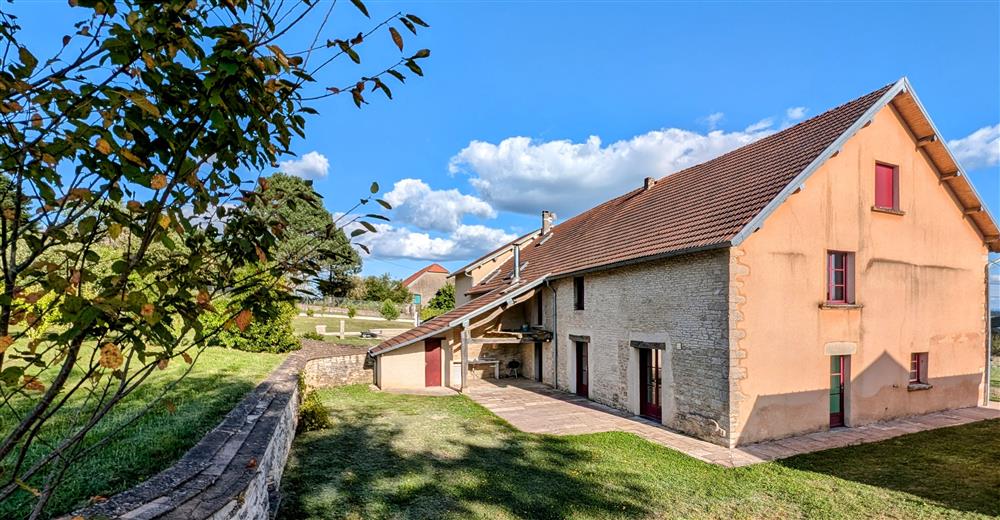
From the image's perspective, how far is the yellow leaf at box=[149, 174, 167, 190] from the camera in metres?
1.91

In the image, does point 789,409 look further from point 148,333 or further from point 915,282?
point 148,333

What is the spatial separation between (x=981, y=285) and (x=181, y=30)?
18633 mm

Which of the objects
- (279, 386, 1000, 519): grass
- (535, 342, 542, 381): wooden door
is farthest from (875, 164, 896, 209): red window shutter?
(535, 342, 542, 381): wooden door

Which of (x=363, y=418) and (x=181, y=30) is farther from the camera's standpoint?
(x=363, y=418)

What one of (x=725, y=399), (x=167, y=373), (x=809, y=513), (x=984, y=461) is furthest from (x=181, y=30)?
(x=984, y=461)

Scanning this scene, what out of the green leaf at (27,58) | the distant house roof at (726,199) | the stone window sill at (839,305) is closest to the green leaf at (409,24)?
the green leaf at (27,58)

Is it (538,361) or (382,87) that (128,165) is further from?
(538,361)

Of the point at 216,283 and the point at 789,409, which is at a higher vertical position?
the point at 216,283

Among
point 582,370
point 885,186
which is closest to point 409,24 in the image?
point 885,186

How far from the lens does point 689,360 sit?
11.0 metres

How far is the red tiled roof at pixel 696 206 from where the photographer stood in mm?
11039

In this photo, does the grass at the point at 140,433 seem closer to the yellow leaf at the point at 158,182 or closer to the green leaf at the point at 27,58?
the yellow leaf at the point at 158,182

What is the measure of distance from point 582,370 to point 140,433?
1220cm

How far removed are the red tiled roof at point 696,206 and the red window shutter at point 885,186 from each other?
164 centimetres
